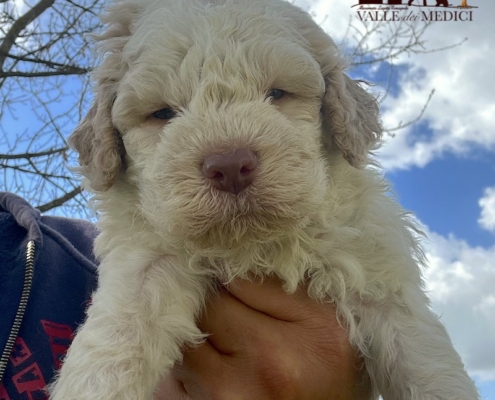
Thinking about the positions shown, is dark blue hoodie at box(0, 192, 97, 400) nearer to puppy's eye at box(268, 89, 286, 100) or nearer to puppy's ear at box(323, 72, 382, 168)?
puppy's eye at box(268, 89, 286, 100)

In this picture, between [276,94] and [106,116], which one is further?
[106,116]

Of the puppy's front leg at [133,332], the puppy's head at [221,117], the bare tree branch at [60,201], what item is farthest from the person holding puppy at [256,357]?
the bare tree branch at [60,201]

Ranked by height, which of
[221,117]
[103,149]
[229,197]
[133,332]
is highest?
[221,117]

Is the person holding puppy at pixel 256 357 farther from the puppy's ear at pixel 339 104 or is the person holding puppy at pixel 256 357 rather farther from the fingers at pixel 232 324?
the puppy's ear at pixel 339 104

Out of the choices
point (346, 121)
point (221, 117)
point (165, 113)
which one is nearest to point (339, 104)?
point (346, 121)

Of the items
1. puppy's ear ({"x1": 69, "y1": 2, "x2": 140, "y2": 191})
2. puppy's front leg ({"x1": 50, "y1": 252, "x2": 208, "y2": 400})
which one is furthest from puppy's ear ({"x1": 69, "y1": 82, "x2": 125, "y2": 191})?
puppy's front leg ({"x1": 50, "y1": 252, "x2": 208, "y2": 400})

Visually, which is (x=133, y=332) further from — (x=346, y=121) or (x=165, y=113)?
(x=346, y=121)

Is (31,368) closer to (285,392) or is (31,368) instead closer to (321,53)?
(285,392)

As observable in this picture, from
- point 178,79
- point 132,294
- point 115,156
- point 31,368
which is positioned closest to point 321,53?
point 178,79
